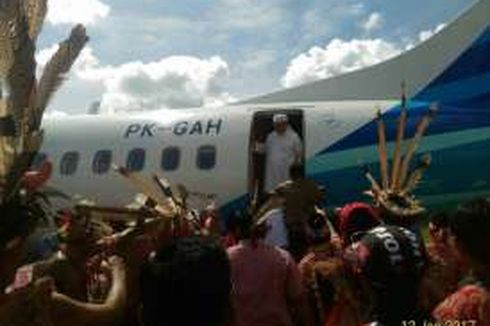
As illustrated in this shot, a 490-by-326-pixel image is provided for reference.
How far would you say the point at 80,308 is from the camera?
3.69 metres

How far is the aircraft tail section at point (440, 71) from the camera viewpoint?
52.0 feet

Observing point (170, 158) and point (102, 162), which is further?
point (102, 162)

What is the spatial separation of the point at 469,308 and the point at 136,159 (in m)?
13.6

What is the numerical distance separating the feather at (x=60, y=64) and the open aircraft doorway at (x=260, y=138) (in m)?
11.9

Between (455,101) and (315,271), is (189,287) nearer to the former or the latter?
(315,271)

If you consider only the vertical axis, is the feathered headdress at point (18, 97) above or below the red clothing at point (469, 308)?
above

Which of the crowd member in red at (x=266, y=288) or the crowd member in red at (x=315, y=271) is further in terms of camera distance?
the crowd member in red at (x=266, y=288)

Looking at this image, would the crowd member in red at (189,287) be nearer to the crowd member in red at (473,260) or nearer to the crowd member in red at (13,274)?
the crowd member in red at (13,274)

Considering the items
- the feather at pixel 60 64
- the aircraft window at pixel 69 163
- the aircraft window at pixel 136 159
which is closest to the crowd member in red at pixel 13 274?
the feather at pixel 60 64

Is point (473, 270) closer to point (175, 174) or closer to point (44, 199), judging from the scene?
point (44, 199)

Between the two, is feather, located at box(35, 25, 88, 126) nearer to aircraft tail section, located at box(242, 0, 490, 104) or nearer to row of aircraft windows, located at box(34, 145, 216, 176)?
row of aircraft windows, located at box(34, 145, 216, 176)

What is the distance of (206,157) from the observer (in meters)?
16.1

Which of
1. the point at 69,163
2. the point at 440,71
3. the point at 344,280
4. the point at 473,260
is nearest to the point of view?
the point at 473,260
